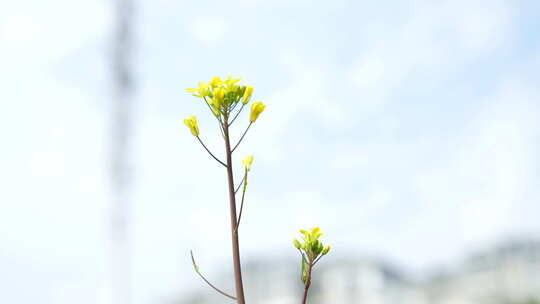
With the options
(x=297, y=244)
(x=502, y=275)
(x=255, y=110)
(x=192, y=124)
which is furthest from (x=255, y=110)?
(x=502, y=275)

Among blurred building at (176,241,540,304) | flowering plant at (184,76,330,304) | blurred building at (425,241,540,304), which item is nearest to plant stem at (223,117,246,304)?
flowering plant at (184,76,330,304)

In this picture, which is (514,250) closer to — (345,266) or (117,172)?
(345,266)

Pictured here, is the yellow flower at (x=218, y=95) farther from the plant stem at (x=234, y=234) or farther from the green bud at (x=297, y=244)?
the green bud at (x=297, y=244)

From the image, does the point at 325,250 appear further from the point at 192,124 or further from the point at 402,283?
the point at 402,283

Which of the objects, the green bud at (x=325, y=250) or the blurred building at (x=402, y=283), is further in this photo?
the blurred building at (x=402, y=283)

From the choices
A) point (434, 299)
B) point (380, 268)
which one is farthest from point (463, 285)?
point (380, 268)

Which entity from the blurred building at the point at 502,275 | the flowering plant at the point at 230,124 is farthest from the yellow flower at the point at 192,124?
the blurred building at the point at 502,275

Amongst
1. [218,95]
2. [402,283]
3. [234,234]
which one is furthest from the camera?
[402,283]
